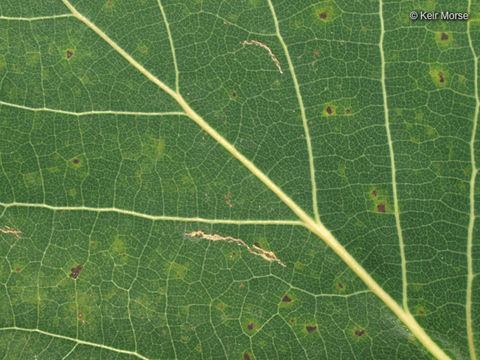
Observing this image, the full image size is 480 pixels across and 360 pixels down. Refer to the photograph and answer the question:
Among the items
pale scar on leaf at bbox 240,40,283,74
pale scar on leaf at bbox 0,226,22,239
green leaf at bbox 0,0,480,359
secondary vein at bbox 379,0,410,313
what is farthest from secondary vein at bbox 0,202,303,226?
pale scar on leaf at bbox 240,40,283,74

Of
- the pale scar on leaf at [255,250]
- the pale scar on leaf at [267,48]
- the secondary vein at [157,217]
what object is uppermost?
the pale scar on leaf at [267,48]

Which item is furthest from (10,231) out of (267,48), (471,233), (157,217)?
(471,233)

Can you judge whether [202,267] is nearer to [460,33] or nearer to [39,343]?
[39,343]

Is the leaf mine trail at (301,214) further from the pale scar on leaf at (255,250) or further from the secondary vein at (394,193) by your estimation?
the pale scar on leaf at (255,250)

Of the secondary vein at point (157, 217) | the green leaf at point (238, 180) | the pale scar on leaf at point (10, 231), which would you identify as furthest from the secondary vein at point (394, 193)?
the pale scar on leaf at point (10, 231)

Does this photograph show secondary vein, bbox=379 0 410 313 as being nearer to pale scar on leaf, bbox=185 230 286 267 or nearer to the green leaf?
the green leaf

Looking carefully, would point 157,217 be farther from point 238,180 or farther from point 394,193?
point 394,193
